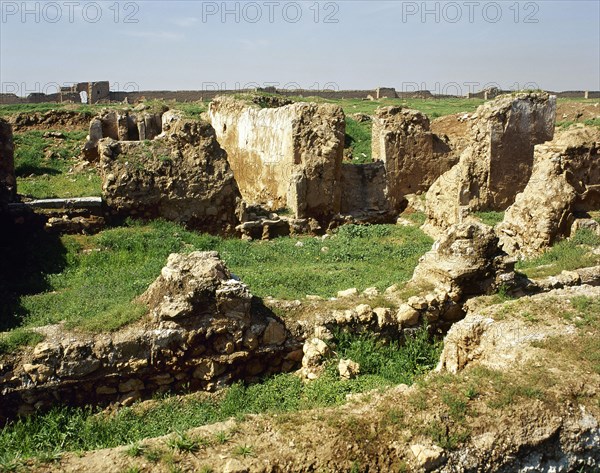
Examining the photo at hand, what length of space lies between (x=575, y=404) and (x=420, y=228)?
28.4ft

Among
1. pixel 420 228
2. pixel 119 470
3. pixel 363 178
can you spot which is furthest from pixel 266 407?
pixel 363 178

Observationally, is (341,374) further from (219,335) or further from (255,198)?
(255,198)

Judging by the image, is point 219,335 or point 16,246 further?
point 16,246

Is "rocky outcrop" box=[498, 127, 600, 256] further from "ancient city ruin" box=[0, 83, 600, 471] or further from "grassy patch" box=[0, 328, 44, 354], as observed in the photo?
"grassy patch" box=[0, 328, 44, 354]

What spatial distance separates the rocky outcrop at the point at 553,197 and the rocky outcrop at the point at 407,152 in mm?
4631

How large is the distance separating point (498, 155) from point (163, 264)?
25.2 feet

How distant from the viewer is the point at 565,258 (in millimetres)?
8289

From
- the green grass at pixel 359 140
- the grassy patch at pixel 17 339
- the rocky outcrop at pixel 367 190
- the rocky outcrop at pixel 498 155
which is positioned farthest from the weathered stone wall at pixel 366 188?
the grassy patch at pixel 17 339

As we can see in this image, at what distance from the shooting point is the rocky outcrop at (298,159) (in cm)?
1285

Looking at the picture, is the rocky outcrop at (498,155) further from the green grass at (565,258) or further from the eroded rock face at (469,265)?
the eroded rock face at (469,265)

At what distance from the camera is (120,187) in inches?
428

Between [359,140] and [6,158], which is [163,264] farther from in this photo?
[359,140]

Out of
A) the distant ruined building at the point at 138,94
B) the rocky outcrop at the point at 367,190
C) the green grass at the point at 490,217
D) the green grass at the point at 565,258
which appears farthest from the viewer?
the distant ruined building at the point at 138,94

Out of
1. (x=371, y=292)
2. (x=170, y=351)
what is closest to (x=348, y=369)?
(x=371, y=292)
